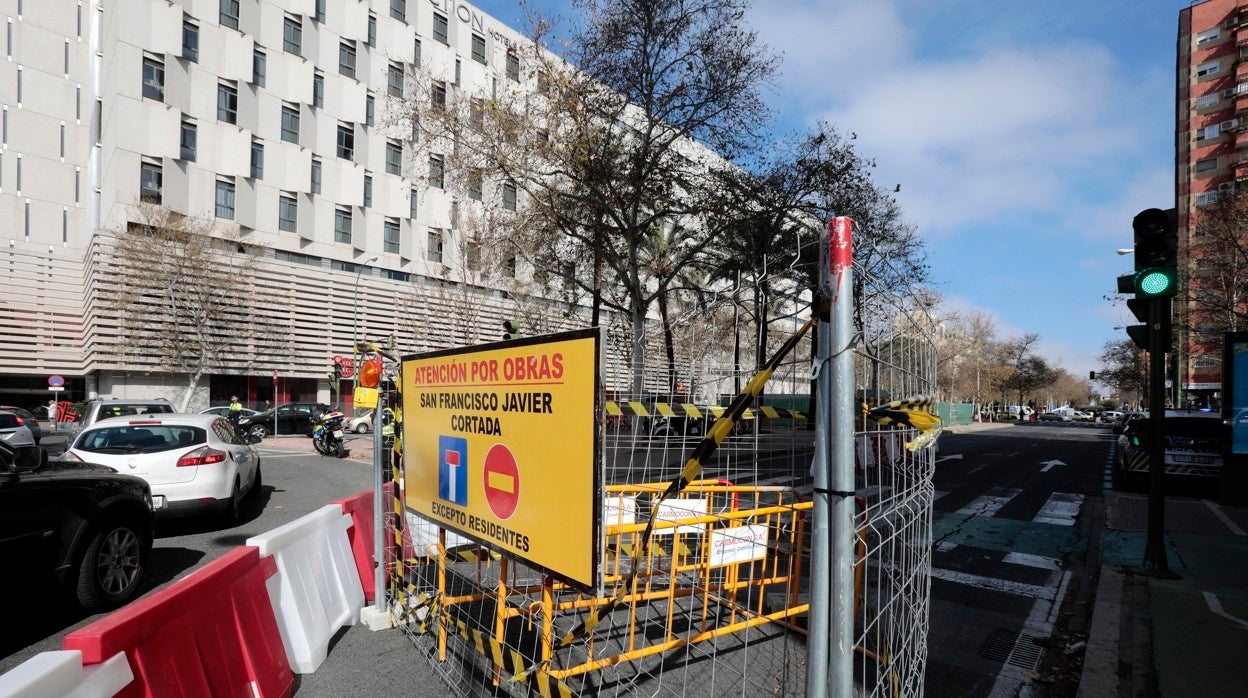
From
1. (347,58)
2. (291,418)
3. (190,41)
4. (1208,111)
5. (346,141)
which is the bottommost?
(291,418)

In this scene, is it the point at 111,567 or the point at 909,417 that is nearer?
the point at 909,417

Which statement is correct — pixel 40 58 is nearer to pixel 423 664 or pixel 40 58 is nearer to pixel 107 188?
pixel 107 188

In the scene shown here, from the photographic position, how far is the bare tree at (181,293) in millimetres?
27781

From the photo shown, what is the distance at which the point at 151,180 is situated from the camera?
29250 mm

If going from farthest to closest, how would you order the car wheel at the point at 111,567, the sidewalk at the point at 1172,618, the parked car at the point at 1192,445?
the parked car at the point at 1192,445 < the car wheel at the point at 111,567 < the sidewalk at the point at 1172,618

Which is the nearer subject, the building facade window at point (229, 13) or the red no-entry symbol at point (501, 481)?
the red no-entry symbol at point (501, 481)

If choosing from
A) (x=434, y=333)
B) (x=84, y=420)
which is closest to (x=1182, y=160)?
(x=434, y=333)

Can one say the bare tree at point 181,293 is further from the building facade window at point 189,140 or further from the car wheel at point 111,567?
the car wheel at point 111,567

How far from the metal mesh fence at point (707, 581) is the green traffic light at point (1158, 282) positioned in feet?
14.3

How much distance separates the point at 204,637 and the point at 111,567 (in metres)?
3.36

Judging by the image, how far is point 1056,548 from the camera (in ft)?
27.8

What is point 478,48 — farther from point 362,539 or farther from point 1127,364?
point 1127,364

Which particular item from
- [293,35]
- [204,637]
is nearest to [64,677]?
[204,637]

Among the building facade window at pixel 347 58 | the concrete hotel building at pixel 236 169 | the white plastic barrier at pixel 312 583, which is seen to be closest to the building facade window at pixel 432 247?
the concrete hotel building at pixel 236 169
